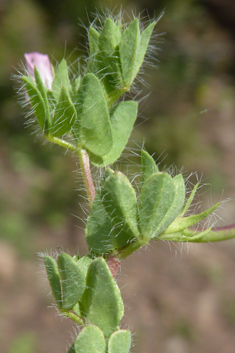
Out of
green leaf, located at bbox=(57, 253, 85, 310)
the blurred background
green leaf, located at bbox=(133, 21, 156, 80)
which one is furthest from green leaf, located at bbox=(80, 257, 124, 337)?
the blurred background

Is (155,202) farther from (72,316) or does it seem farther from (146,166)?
(72,316)

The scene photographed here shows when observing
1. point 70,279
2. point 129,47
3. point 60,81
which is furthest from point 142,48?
point 70,279

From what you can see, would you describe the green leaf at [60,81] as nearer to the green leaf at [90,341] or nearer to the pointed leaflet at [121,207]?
the pointed leaflet at [121,207]

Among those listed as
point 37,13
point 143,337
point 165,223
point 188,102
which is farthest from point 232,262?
point 165,223

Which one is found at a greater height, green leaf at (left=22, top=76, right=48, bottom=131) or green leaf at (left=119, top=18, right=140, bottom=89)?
green leaf at (left=119, top=18, right=140, bottom=89)

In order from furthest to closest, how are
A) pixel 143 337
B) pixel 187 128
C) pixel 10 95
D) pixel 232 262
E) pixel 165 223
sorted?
pixel 187 128
pixel 10 95
pixel 232 262
pixel 143 337
pixel 165 223

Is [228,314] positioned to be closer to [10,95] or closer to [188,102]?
[188,102]

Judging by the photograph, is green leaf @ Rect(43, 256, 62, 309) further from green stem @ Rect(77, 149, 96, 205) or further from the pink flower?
the pink flower
